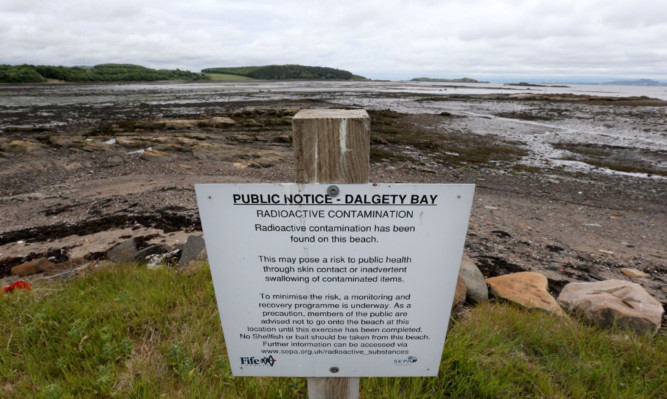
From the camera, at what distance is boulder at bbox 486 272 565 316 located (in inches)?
159

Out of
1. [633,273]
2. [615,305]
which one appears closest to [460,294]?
[615,305]

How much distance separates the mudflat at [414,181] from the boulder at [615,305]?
2.97 ft

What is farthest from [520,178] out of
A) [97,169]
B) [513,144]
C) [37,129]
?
[37,129]

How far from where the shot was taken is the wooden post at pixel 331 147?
1.55 metres

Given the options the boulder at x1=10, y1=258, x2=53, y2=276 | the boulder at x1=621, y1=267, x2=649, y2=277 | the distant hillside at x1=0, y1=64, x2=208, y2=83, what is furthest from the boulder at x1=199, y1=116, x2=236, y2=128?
the distant hillside at x1=0, y1=64, x2=208, y2=83

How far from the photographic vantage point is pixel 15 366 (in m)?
2.74

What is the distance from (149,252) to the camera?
5.43 m

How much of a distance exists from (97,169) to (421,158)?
12.4 metres

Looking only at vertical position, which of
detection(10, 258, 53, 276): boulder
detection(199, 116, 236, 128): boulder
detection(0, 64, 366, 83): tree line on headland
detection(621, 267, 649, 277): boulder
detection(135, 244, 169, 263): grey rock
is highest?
detection(0, 64, 366, 83): tree line on headland

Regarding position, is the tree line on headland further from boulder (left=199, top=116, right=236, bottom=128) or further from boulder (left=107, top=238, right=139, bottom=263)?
boulder (left=107, top=238, right=139, bottom=263)

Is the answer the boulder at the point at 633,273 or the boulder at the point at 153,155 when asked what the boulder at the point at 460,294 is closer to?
the boulder at the point at 633,273

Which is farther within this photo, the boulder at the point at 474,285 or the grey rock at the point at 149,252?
the grey rock at the point at 149,252

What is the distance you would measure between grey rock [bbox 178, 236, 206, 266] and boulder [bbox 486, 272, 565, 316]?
3916 millimetres

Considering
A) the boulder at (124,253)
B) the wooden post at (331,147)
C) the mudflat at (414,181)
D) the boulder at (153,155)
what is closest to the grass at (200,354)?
the boulder at (124,253)
